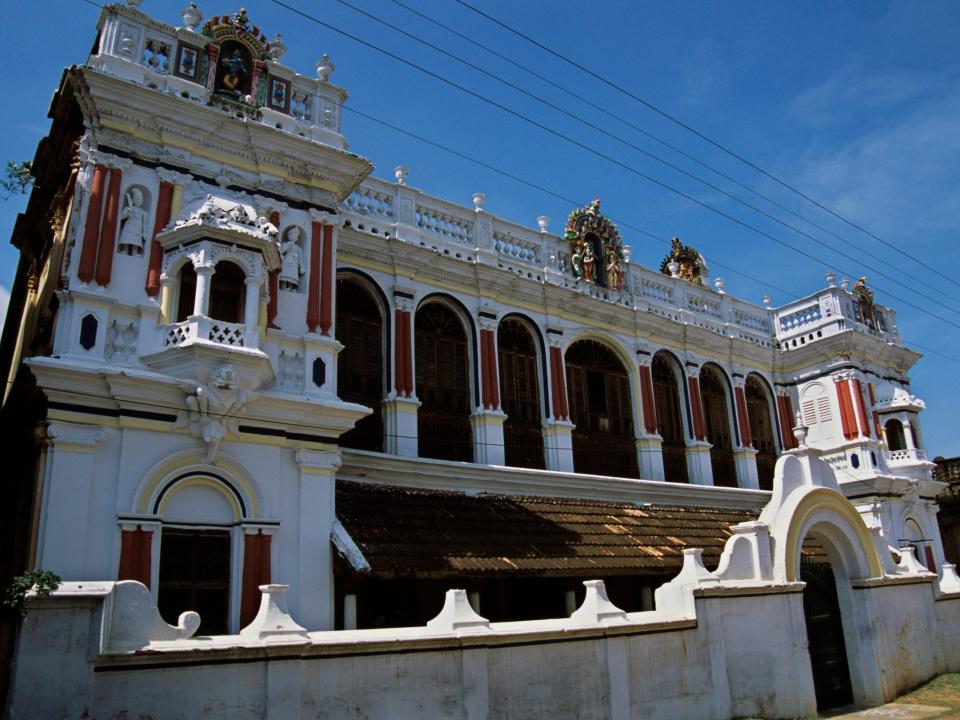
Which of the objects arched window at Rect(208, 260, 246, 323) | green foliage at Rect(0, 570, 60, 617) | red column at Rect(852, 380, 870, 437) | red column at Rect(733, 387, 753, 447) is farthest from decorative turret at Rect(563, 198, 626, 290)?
green foliage at Rect(0, 570, 60, 617)

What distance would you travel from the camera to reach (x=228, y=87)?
12938mm

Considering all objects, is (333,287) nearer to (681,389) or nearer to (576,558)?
(576,558)

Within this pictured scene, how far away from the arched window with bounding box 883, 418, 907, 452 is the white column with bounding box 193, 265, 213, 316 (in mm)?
18550

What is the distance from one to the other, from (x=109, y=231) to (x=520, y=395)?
850 centimetres

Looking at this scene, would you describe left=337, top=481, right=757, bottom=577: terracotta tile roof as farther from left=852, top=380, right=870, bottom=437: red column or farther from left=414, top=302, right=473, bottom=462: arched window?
left=852, top=380, right=870, bottom=437: red column

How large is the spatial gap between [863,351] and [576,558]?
13.3m

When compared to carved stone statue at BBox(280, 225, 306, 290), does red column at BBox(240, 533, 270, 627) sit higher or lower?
lower

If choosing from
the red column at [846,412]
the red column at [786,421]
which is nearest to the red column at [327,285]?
the red column at [786,421]

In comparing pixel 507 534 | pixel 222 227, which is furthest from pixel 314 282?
pixel 507 534

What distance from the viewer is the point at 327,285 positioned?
12945mm

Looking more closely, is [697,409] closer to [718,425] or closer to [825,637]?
[718,425]

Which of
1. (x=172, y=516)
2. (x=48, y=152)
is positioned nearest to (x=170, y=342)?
(x=172, y=516)

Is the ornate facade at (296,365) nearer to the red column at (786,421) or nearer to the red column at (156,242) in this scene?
the red column at (156,242)

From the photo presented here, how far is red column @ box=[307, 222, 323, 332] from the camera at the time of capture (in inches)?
494
